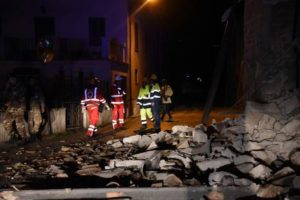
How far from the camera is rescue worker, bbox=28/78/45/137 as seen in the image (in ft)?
42.3

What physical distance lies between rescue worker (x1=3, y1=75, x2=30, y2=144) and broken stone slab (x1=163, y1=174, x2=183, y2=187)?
674 centimetres

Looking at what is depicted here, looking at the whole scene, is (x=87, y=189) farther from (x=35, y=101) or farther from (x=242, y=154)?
(x=35, y=101)

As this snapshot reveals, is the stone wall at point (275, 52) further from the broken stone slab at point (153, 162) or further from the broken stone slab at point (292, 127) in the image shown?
the broken stone slab at point (153, 162)

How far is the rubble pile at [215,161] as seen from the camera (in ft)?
23.1

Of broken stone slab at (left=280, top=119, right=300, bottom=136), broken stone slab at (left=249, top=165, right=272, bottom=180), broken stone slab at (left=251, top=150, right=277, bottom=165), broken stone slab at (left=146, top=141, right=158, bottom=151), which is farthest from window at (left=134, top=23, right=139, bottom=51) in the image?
broken stone slab at (left=249, top=165, right=272, bottom=180)

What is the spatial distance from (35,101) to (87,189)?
6.82 m

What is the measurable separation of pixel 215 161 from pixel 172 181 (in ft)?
3.94

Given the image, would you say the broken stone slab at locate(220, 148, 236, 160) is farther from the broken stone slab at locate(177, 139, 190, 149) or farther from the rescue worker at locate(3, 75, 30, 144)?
the rescue worker at locate(3, 75, 30, 144)

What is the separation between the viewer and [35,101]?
12906 millimetres

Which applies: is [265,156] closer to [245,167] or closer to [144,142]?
[245,167]

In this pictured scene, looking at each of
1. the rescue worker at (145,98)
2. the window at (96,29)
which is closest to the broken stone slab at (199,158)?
the rescue worker at (145,98)

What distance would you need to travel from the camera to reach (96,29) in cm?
2264

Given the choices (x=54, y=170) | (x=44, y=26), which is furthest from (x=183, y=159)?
(x=44, y=26)

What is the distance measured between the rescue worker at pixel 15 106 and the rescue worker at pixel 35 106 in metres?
0.41
